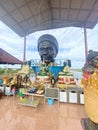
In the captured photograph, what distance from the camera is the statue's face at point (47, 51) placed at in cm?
418

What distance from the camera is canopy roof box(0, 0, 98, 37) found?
13.3 ft

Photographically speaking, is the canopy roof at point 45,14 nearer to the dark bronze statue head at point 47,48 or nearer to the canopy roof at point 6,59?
the dark bronze statue head at point 47,48

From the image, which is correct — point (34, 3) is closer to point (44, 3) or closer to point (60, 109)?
point (44, 3)

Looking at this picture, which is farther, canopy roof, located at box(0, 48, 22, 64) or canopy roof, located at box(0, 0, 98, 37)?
canopy roof, located at box(0, 48, 22, 64)

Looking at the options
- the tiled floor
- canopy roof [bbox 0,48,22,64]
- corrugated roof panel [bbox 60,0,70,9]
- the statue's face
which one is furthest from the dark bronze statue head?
the tiled floor

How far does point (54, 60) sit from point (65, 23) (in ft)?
8.33

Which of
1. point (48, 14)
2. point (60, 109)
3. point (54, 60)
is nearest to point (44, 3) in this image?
point (48, 14)

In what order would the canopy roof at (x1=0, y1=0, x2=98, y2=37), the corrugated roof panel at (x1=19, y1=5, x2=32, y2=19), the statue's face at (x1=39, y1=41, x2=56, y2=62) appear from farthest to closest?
the corrugated roof panel at (x1=19, y1=5, x2=32, y2=19) → the statue's face at (x1=39, y1=41, x2=56, y2=62) → the canopy roof at (x1=0, y1=0, x2=98, y2=37)

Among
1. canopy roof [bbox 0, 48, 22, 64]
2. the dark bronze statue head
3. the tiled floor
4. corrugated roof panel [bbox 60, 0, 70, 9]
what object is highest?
corrugated roof panel [bbox 60, 0, 70, 9]

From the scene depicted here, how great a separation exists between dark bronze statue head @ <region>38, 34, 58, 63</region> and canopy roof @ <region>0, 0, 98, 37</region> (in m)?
1.32

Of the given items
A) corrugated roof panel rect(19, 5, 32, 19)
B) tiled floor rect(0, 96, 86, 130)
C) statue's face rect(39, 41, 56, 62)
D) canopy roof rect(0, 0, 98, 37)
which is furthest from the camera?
corrugated roof panel rect(19, 5, 32, 19)

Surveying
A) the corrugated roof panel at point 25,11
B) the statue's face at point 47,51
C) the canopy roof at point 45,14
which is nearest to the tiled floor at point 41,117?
the statue's face at point 47,51

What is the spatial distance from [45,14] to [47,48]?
2069 mm

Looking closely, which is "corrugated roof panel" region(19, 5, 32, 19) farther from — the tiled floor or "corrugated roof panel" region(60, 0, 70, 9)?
the tiled floor
